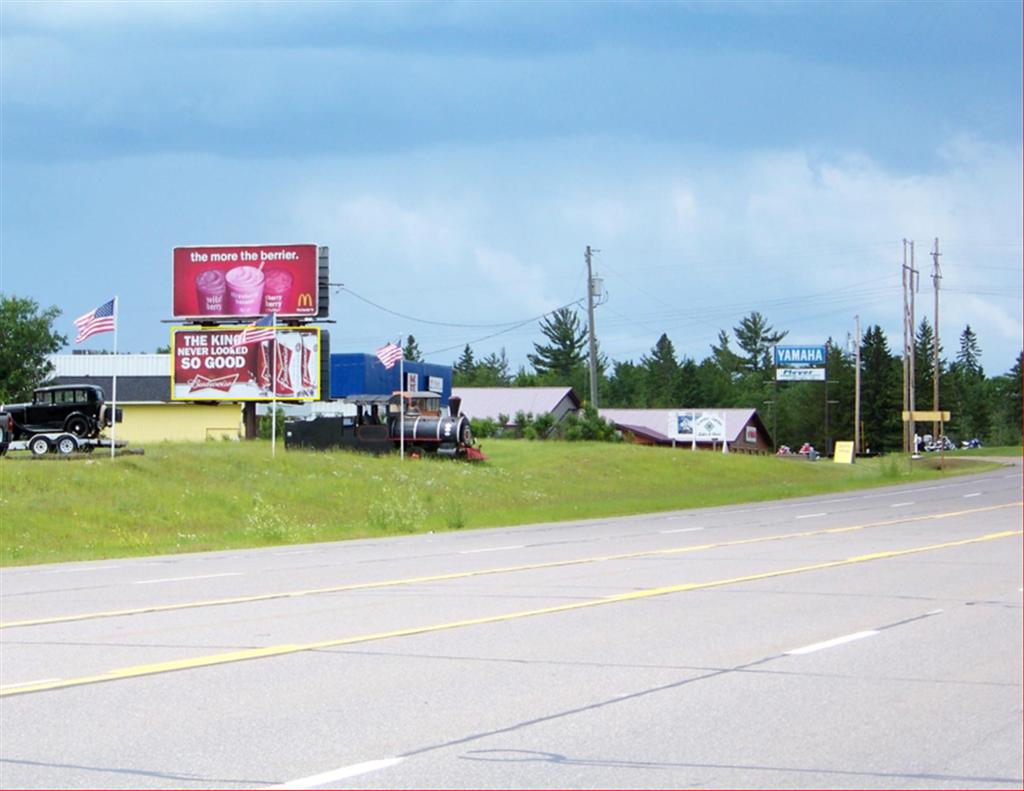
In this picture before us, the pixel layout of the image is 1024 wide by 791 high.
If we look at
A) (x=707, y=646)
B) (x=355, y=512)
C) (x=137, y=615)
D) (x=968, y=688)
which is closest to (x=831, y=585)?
(x=707, y=646)

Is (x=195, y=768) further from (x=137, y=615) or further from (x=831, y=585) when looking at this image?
(x=831, y=585)

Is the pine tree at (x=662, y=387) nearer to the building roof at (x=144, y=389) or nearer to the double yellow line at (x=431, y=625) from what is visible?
the building roof at (x=144, y=389)

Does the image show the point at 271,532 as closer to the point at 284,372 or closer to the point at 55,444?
the point at 55,444

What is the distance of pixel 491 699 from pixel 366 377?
73.5 m

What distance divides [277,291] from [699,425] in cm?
4344

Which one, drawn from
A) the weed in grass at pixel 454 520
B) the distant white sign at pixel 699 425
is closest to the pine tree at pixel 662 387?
the distant white sign at pixel 699 425

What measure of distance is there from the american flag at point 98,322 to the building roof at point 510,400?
7150 cm

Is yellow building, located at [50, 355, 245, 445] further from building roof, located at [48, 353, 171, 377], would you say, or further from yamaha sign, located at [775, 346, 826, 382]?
yamaha sign, located at [775, 346, 826, 382]

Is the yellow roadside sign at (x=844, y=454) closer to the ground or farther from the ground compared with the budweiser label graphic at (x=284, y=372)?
closer to the ground

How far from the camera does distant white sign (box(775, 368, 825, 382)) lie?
117394mm

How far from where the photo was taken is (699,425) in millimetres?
96750

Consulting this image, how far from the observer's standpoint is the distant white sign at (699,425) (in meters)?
96.0

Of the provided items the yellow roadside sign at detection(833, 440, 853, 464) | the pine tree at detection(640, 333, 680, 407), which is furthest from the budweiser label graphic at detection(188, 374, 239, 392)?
the pine tree at detection(640, 333, 680, 407)

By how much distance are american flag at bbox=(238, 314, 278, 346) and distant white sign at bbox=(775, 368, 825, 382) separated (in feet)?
220
